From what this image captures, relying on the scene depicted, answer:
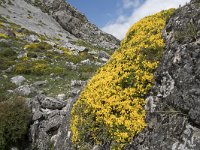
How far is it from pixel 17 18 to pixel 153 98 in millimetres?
68826

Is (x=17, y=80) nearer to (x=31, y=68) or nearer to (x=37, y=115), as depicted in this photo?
(x=31, y=68)

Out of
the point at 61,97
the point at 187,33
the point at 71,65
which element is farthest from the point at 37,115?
the point at 71,65

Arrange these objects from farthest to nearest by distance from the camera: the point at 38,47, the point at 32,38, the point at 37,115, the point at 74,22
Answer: the point at 74,22, the point at 32,38, the point at 38,47, the point at 37,115

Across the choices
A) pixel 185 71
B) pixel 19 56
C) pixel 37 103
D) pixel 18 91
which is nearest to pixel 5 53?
pixel 19 56

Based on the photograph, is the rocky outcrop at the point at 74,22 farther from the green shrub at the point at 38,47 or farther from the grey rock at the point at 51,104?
the grey rock at the point at 51,104

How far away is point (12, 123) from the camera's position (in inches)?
955

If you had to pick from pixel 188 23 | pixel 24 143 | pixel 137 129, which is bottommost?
pixel 24 143

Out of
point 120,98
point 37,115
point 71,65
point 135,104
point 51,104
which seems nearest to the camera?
point 135,104

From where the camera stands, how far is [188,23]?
1591cm

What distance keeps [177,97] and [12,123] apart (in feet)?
43.8

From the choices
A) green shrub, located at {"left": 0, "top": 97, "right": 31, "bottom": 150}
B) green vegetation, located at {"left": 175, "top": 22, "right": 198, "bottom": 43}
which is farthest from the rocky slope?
green vegetation, located at {"left": 175, "top": 22, "right": 198, "bottom": 43}

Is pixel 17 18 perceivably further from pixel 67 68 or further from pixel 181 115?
pixel 181 115

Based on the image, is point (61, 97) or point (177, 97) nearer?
point (177, 97)

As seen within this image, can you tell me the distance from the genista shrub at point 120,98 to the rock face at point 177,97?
47 cm
